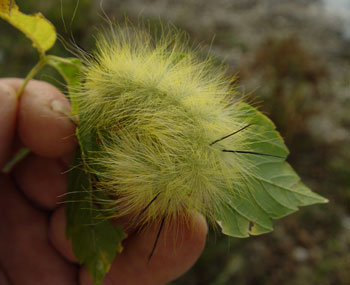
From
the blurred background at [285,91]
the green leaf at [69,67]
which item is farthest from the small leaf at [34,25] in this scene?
the blurred background at [285,91]

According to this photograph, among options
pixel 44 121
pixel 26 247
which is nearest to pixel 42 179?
pixel 26 247

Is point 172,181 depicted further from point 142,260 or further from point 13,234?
point 13,234

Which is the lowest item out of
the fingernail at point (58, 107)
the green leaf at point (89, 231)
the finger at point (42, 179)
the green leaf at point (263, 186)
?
the finger at point (42, 179)

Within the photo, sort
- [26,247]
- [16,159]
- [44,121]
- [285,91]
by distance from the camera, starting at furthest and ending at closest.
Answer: [285,91] → [16,159] → [26,247] → [44,121]

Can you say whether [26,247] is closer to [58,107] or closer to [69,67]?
[58,107]

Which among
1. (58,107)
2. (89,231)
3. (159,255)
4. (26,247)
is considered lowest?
(26,247)

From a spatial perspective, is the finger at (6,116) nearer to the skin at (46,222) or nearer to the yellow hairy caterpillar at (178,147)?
the skin at (46,222)
